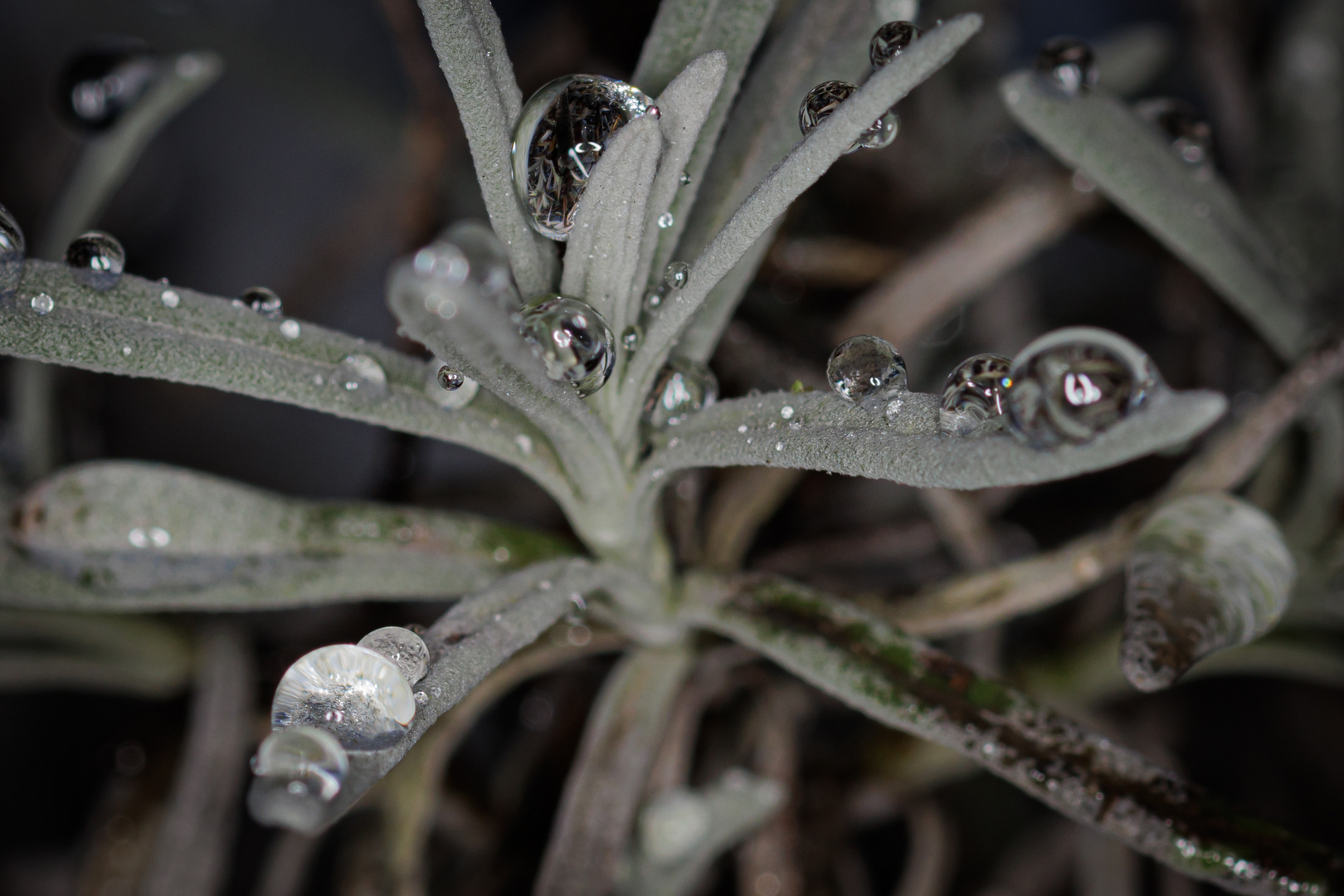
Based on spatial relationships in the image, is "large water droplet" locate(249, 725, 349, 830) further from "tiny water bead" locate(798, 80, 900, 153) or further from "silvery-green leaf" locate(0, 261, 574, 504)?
"tiny water bead" locate(798, 80, 900, 153)

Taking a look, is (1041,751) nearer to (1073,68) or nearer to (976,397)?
(976,397)

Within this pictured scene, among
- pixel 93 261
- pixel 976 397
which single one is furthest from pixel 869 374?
pixel 93 261

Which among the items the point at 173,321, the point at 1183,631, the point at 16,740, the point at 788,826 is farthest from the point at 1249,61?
the point at 16,740

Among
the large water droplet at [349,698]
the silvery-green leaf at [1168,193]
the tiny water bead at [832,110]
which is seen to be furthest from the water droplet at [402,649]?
the silvery-green leaf at [1168,193]

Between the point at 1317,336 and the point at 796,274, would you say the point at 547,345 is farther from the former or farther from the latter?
the point at 1317,336

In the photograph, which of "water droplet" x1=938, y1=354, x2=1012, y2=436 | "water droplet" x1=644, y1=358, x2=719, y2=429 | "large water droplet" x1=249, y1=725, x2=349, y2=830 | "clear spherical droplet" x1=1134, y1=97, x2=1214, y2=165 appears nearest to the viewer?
"large water droplet" x1=249, y1=725, x2=349, y2=830

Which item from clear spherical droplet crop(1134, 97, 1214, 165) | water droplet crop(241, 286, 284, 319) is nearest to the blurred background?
clear spherical droplet crop(1134, 97, 1214, 165)

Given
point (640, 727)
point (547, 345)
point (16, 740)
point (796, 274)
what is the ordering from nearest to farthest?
point (547, 345)
point (640, 727)
point (796, 274)
point (16, 740)

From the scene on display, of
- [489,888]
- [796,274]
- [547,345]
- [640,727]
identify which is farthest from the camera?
[796,274]
